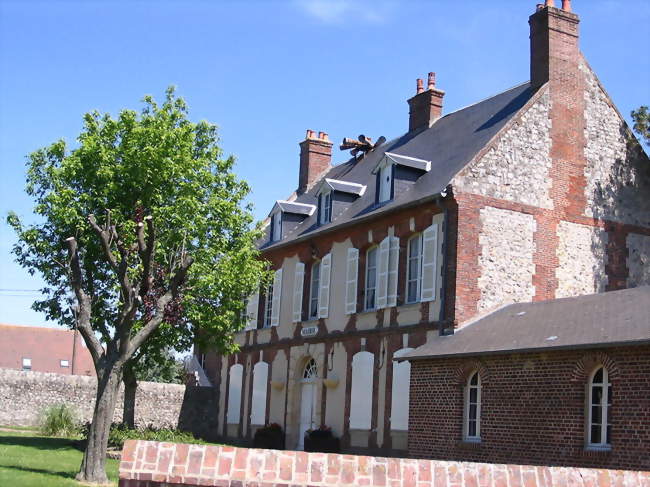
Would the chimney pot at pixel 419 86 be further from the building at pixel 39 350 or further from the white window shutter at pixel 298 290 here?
the building at pixel 39 350

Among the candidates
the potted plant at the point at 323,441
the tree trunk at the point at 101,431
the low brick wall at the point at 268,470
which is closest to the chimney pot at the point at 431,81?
the potted plant at the point at 323,441

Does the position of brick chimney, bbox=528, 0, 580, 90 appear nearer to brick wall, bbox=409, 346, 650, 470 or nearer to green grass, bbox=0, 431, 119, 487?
brick wall, bbox=409, 346, 650, 470

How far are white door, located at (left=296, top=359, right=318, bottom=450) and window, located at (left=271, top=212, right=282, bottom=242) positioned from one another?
4749 mm

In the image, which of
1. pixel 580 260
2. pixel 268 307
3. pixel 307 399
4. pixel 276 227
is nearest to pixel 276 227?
pixel 276 227

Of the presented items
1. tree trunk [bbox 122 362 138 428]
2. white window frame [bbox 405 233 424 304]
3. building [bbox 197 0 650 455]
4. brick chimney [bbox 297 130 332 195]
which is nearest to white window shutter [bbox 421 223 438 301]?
building [bbox 197 0 650 455]

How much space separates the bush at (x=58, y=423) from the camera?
1061 inches

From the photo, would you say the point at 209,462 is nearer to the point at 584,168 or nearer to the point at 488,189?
the point at 488,189

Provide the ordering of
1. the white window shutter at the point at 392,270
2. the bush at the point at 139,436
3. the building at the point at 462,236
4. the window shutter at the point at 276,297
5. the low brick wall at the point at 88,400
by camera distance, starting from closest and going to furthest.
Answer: the building at the point at 462,236 → the white window shutter at the point at 392,270 → the bush at the point at 139,436 → the window shutter at the point at 276,297 → the low brick wall at the point at 88,400

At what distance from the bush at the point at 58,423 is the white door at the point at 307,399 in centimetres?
701

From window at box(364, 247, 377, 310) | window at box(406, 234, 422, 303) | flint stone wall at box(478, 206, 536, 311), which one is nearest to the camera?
flint stone wall at box(478, 206, 536, 311)

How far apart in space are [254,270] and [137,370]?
4.63 meters

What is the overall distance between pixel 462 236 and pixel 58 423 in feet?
47.5

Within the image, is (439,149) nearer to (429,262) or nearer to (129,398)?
(429,262)

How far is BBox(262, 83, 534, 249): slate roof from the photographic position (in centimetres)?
2150
